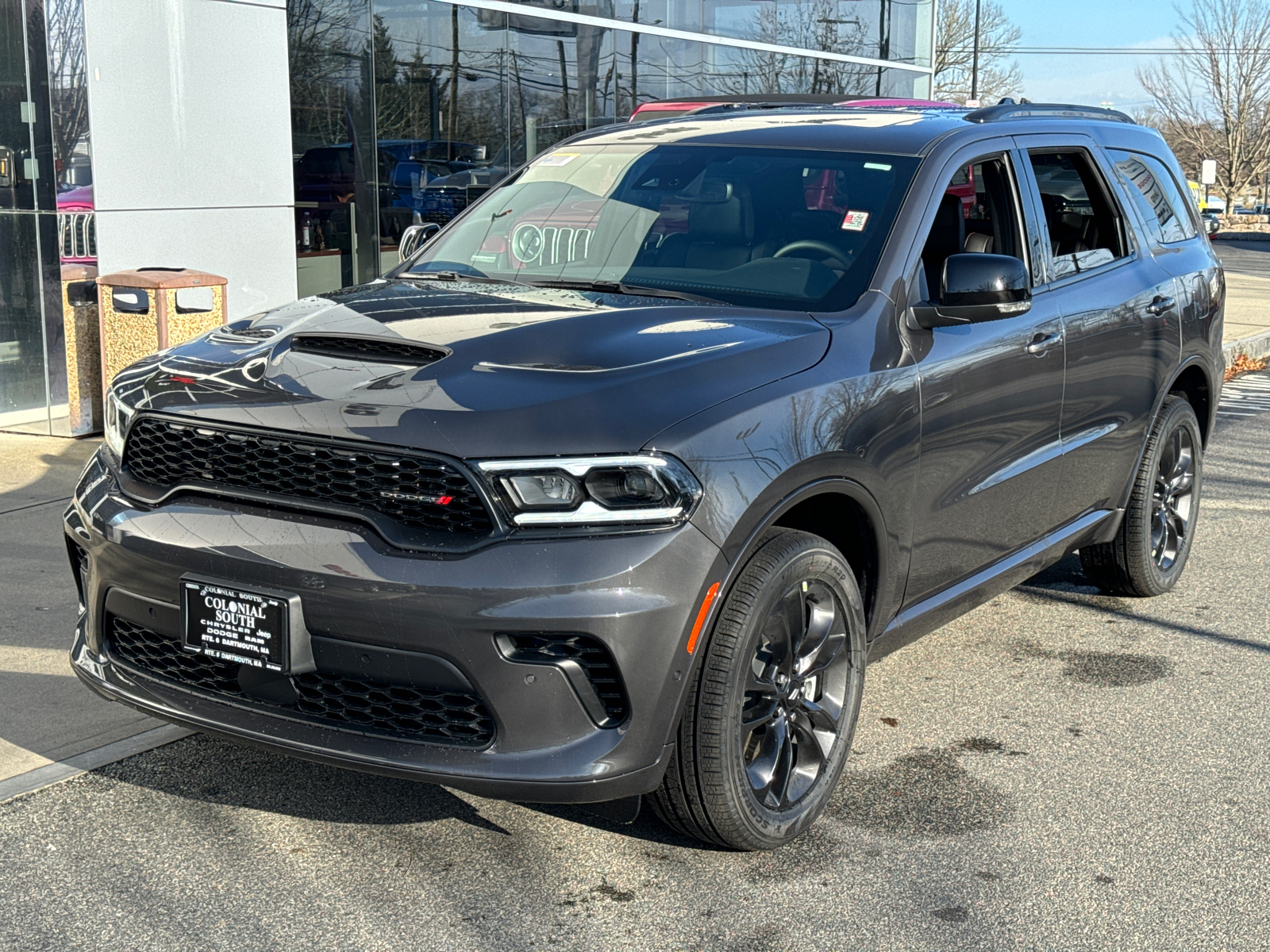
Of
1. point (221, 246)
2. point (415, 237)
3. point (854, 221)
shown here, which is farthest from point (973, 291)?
point (221, 246)

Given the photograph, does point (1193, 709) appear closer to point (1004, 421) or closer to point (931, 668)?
point (931, 668)

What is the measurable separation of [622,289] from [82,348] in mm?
5881

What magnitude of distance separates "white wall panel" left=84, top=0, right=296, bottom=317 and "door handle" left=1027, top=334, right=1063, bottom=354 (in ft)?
21.2

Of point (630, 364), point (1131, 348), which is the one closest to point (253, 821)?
point (630, 364)

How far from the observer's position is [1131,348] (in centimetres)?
528

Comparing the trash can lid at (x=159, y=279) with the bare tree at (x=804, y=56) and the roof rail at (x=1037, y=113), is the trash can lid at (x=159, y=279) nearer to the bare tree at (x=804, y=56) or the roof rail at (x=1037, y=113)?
the roof rail at (x=1037, y=113)

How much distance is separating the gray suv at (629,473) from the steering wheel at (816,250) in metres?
0.01

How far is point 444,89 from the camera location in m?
12.4

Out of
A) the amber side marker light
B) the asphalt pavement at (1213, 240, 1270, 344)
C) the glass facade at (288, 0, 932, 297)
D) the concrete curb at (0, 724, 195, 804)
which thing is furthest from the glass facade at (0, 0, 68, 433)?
the asphalt pavement at (1213, 240, 1270, 344)

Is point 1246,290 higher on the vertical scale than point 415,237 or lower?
lower

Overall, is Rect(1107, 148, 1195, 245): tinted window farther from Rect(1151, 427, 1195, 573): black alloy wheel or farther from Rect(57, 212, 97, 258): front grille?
Rect(57, 212, 97, 258): front grille

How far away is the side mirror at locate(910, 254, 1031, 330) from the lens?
13.2 feet

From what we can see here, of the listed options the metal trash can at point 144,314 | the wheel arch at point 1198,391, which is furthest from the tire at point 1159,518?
the metal trash can at point 144,314

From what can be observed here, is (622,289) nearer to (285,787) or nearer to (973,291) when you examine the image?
(973,291)
